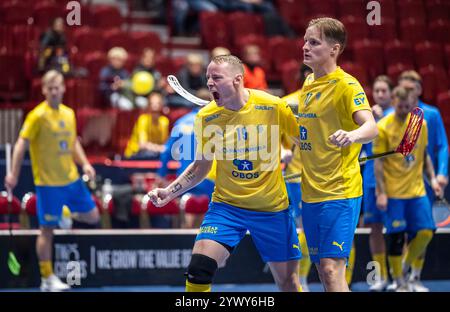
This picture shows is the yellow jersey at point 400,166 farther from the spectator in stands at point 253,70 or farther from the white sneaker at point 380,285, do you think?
the spectator in stands at point 253,70

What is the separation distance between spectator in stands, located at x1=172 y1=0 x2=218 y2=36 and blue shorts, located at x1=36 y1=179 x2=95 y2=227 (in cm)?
547

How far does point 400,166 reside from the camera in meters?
7.96

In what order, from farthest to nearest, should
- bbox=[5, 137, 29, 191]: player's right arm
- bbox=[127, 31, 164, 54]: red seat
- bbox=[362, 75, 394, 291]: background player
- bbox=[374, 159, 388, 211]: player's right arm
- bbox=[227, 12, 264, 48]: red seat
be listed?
bbox=[227, 12, 264, 48]: red seat < bbox=[127, 31, 164, 54]: red seat < bbox=[362, 75, 394, 291]: background player < bbox=[5, 137, 29, 191]: player's right arm < bbox=[374, 159, 388, 211]: player's right arm

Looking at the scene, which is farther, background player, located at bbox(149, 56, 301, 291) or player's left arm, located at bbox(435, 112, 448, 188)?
player's left arm, located at bbox(435, 112, 448, 188)

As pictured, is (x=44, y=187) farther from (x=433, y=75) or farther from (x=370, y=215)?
(x=433, y=75)

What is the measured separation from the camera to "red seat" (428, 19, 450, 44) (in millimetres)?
12656

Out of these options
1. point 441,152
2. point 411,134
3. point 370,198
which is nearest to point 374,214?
point 370,198

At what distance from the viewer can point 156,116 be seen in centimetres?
1069

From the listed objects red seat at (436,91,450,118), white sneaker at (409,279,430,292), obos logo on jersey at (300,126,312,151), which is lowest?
Result: white sneaker at (409,279,430,292)

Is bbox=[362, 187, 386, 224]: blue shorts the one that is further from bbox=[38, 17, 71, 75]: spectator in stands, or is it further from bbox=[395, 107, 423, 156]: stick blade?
bbox=[38, 17, 71, 75]: spectator in stands

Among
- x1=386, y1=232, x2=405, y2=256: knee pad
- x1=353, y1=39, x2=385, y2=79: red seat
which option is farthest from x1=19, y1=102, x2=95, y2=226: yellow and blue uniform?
x1=353, y1=39, x2=385, y2=79: red seat

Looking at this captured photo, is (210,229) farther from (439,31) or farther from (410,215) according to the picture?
(439,31)

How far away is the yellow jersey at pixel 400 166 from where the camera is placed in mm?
7875
